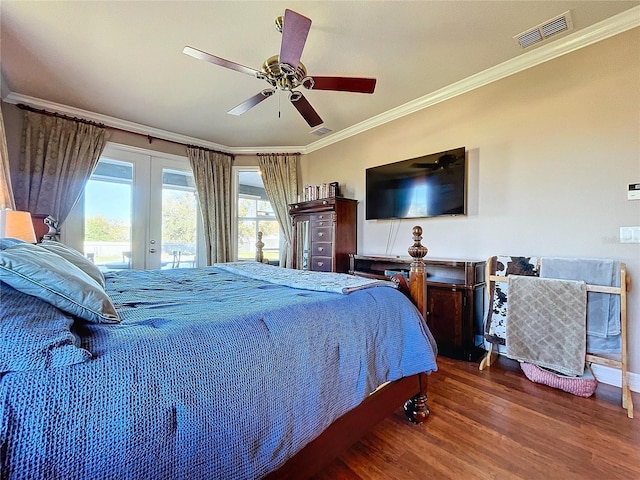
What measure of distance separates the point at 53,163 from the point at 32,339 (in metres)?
3.87

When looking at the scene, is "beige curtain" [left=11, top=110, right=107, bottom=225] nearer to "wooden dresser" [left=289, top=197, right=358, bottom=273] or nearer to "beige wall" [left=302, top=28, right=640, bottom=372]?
"wooden dresser" [left=289, top=197, right=358, bottom=273]

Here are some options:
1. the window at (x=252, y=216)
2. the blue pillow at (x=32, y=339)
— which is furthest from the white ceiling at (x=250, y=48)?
the blue pillow at (x=32, y=339)

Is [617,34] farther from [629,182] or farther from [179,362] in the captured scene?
[179,362]

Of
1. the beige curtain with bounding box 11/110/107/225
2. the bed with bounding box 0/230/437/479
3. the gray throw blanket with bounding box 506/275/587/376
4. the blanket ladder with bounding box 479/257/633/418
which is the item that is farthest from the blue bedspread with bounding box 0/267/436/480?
the beige curtain with bounding box 11/110/107/225

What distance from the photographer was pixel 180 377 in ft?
2.60

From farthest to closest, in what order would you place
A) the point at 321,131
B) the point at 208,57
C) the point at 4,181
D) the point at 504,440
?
1. the point at 321,131
2. the point at 4,181
3. the point at 208,57
4. the point at 504,440

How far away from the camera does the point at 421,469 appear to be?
1357mm

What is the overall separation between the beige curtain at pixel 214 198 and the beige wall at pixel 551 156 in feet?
9.92

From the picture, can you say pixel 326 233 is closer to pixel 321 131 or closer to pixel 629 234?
pixel 321 131

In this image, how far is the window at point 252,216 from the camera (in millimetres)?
4920

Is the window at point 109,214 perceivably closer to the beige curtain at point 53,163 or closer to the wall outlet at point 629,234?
the beige curtain at point 53,163

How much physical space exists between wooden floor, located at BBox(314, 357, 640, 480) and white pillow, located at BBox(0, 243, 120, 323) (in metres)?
1.23

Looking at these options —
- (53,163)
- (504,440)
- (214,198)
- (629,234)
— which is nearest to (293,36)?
(504,440)

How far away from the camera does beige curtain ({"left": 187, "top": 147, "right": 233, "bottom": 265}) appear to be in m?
4.52
